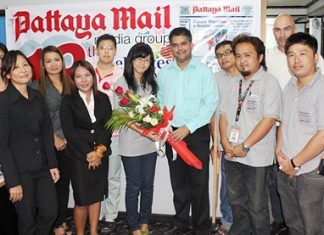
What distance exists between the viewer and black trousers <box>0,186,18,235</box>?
2390 millimetres

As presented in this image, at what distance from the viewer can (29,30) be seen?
3688mm

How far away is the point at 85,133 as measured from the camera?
9.05ft

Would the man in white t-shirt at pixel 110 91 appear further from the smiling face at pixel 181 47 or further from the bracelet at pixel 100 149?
the smiling face at pixel 181 47

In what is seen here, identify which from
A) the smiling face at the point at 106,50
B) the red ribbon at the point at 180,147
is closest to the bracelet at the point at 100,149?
the red ribbon at the point at 180,147

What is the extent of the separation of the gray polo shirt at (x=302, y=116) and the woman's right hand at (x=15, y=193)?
69.0 inches

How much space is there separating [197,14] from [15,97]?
189cm

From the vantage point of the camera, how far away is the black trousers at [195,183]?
2895 millimetres

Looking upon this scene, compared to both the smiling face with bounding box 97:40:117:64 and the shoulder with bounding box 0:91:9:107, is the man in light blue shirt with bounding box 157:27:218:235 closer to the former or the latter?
the smiling face with bounding box 97:40:117:64

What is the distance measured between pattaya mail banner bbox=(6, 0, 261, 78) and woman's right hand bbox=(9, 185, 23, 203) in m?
1.68

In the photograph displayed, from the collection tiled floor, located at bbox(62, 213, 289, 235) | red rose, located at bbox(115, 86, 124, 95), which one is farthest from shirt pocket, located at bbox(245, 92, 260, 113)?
tiled floor, located at bbox(62, 213, 289, 235)

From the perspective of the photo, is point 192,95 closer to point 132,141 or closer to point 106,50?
point 132,141

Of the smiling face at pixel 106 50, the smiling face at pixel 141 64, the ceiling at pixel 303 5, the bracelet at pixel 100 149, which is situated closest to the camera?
the bracelet at pixel 100 149

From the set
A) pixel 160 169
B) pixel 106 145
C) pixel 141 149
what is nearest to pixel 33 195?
pixel 106 145

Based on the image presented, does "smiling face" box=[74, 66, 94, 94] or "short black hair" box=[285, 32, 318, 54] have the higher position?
"short black hair" box=[285, 32, 318, 54]
